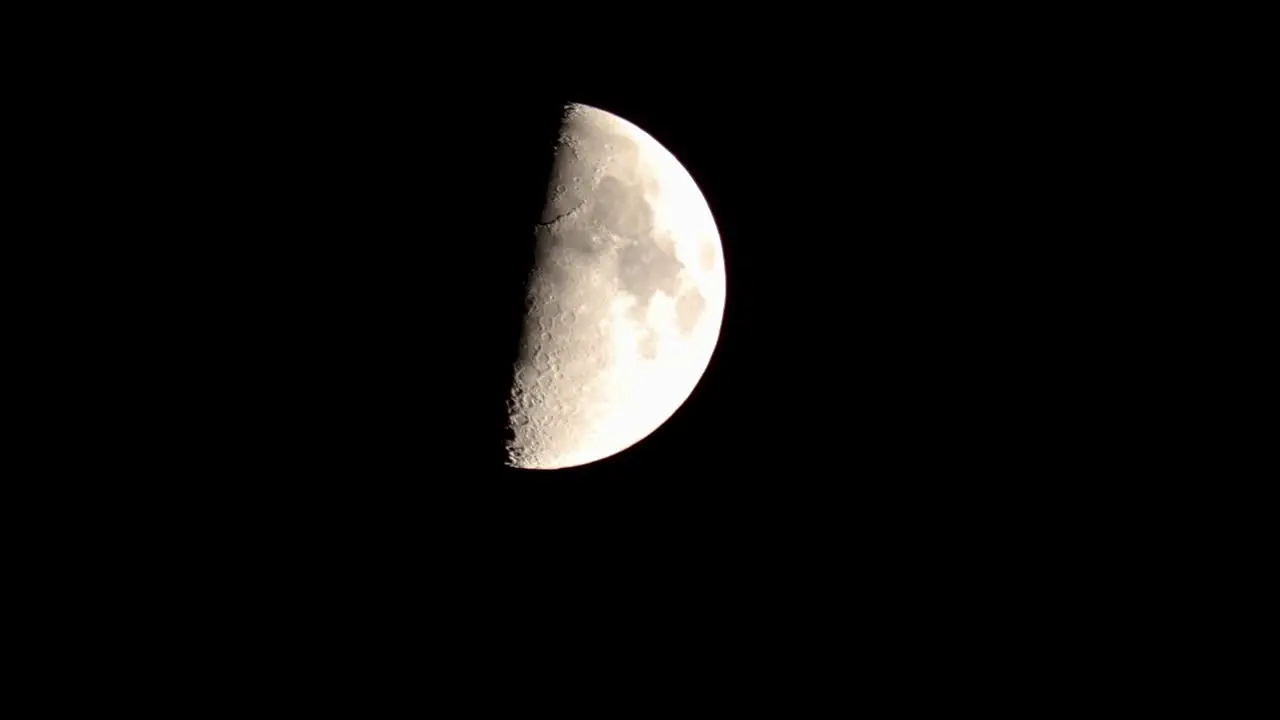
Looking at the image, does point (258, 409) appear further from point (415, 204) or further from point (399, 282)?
point (415, 204)

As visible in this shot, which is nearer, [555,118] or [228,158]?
[228,158]

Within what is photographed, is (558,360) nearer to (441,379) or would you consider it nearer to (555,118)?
(441,379)

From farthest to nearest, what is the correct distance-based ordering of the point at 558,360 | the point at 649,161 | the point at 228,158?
the point at 649,161 < the point at 558,360 < the point at 228,158

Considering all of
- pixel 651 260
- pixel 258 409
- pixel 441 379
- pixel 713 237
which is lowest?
pixel 258 409

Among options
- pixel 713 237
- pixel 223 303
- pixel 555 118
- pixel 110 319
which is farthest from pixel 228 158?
pixel 713 237

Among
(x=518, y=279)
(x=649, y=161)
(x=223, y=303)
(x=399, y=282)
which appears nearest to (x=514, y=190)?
(x=518, y=279)

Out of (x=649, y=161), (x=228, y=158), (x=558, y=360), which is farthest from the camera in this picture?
(x=649, y=161)

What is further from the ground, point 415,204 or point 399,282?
point 415,204
